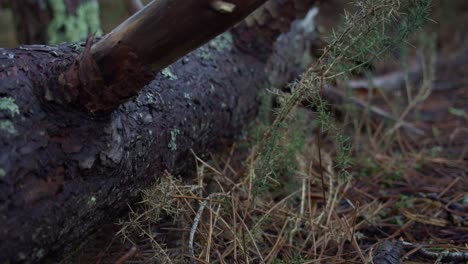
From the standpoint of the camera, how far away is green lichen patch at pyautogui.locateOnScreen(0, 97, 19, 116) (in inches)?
33.7

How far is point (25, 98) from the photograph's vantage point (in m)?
0.90

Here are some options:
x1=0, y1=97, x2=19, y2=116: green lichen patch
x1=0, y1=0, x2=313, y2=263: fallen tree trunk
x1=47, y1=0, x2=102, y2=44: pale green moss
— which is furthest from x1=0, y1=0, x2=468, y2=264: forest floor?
x1=47, y1=0, x2=102, y2=44: pale green moss

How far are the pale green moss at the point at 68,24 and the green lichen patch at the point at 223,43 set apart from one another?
2.96 ft

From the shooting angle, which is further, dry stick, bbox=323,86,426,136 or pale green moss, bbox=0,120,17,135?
dry stick, bbox=323,86,426,136

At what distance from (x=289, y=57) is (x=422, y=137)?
844 mm

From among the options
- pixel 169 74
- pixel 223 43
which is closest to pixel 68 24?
pixel 223 43

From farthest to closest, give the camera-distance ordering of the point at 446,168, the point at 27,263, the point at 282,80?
the point at 282,80, the point at 446,168, the point at 27,263

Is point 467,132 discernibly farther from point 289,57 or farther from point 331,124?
point 331,124

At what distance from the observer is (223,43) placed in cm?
172

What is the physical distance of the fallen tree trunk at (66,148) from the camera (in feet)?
2.76

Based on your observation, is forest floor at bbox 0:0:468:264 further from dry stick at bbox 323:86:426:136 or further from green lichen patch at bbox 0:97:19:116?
green lichen patch at bbox 0:97:19:116

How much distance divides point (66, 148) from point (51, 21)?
5.45 ft

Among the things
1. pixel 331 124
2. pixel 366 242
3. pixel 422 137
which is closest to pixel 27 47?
pixel 331 124

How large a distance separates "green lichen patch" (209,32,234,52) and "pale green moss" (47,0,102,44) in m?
0.90
